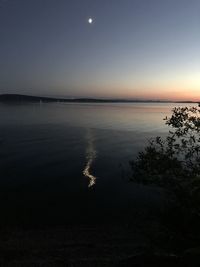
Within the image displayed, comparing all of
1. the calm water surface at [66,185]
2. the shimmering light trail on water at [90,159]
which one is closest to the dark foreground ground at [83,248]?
the calm water surface at [66,185]

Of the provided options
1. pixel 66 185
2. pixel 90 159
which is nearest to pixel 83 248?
pixel 66 185

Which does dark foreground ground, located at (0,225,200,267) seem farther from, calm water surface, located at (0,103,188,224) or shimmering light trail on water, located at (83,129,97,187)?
shimmering light trail on water, located at (83,129,97,187)

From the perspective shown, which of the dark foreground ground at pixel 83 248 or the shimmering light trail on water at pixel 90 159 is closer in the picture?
the dark foreground ground at pixel 83 248

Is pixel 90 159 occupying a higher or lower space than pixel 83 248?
higher

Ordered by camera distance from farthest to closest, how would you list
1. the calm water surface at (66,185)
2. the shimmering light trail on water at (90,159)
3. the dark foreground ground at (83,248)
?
the shimmering light trail on water at (90,159), the calm water surface at (66,185), the dark foreground ground at (83,248)

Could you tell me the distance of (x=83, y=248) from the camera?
21.2 m

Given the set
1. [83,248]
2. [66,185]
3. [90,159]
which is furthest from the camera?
[90,159]

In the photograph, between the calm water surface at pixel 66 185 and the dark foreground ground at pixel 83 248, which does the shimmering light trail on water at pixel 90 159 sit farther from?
the dark foreground ground at pixel 83 248

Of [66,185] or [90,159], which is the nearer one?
[66,185]

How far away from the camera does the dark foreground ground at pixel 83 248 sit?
55.1 feet

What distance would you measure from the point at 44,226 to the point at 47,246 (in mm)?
4636

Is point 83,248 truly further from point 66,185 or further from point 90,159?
point 90,159

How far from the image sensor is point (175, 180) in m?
22.0

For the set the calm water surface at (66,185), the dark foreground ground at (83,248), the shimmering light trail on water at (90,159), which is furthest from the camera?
the shimmering light trail on water at (90,159)
